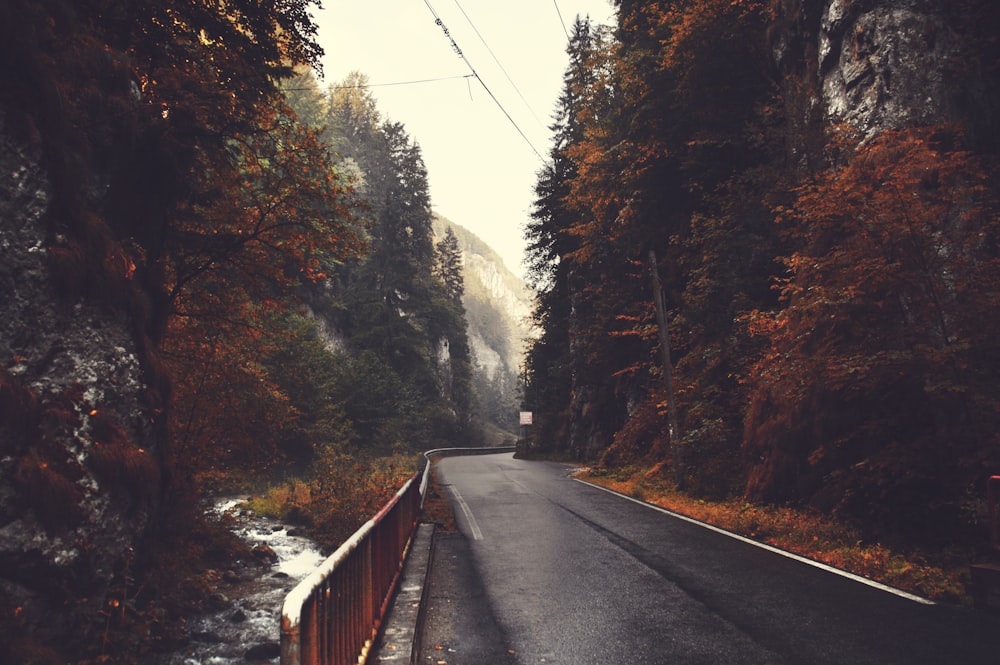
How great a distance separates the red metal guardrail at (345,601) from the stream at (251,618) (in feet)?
14.8

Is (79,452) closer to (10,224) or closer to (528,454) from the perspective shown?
(10,224)

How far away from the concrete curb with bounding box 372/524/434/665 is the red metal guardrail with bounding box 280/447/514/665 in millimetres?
97

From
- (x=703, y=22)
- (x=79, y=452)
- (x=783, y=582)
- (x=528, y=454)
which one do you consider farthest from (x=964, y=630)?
(x=528, y=454)

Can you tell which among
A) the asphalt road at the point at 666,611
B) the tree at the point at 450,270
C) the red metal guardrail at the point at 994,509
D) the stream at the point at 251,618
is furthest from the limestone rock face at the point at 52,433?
the tree at the point at 450,270

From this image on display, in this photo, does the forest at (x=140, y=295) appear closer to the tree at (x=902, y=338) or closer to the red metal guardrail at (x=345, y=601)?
the red metal guardrail at (x=345, y=601)

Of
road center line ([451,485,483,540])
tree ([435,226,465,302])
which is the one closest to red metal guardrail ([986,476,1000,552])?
road center line ([451,485,483,540])

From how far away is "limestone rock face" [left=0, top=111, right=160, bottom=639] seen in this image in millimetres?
6828

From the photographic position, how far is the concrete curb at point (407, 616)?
174 inches

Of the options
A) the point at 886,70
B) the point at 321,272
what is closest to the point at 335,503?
the point at 321,272

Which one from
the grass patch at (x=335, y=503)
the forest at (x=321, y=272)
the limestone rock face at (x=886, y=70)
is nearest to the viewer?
the forest at (x=321, y=272)

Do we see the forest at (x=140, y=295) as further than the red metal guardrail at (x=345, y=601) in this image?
Yes

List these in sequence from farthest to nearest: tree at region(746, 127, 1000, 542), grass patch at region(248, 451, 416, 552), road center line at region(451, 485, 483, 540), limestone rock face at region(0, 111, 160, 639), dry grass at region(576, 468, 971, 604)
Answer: grass patch at region(248, 451, 416, 552), road center line at region(451, 485, 483, 540), tree at region(746, 127, 1000, 542), limestone rock face at region(0, 111, 160, 639), dry grass at region(576, 468, 971, 604)

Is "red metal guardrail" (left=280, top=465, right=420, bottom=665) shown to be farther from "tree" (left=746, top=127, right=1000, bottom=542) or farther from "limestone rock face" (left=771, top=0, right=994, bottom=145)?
"limestone rock face" (left=771, top=0, right=994, bottom=145)

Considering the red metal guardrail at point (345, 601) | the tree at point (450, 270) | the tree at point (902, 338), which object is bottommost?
the red metal guardrail at point (345, 601)
